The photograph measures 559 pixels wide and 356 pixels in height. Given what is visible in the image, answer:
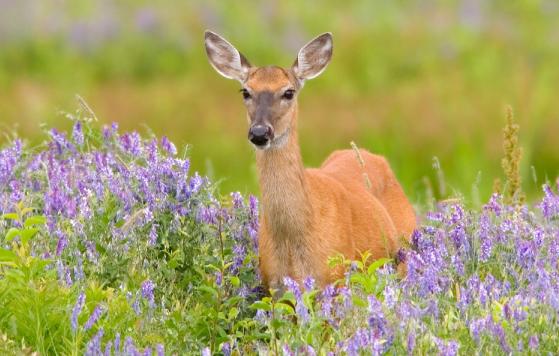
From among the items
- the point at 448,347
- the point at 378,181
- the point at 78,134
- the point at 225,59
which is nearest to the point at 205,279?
the point at 448,347

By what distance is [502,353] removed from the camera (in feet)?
18.6

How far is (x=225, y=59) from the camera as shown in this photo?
8.27 m

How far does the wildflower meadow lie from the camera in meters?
5.61

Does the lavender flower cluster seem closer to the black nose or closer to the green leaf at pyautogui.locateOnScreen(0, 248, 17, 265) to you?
the black nose

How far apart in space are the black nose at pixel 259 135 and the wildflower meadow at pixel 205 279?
1.22 ft

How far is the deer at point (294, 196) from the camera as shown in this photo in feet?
24.1

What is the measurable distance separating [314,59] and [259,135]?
106 cm

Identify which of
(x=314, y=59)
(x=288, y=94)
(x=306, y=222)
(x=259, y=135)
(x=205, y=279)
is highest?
(x=314, y=59)

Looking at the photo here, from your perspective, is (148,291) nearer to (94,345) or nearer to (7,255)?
(7,255)

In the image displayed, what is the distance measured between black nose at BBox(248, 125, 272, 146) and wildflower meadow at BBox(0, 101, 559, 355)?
1.22 feet

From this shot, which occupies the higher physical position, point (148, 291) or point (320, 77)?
point (320, 77)

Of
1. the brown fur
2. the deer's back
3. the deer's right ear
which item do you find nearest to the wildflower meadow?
the brown fur

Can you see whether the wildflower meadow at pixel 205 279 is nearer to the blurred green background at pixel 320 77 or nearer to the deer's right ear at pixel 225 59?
the deer's right ear at pixel 225 59

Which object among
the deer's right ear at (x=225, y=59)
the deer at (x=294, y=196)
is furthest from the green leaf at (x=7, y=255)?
the deer's right ear at (x=225, y=59)
